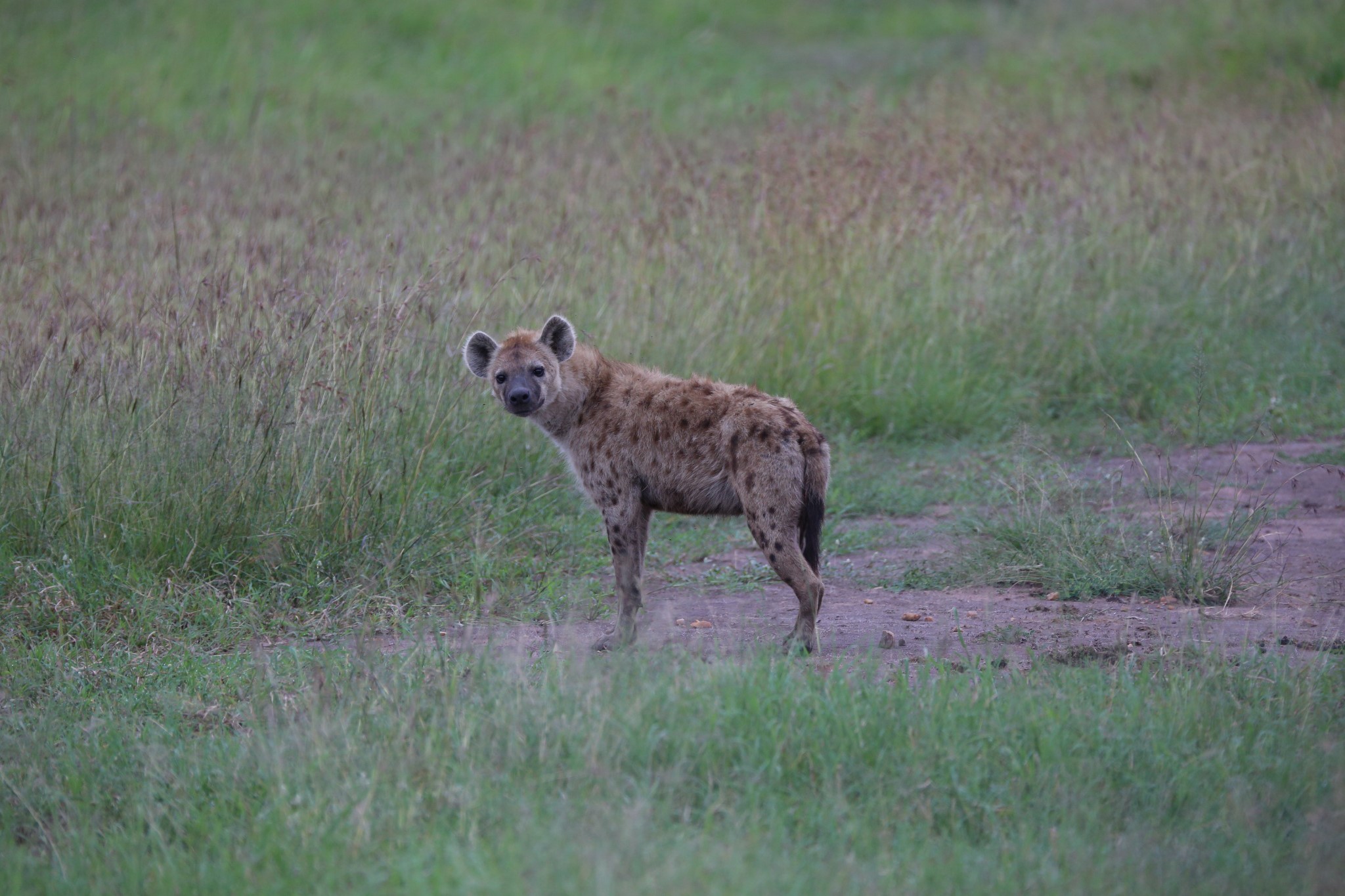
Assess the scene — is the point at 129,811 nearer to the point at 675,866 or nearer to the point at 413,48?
the point at 675,866

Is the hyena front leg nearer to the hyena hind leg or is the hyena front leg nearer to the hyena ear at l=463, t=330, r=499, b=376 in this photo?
the hyena hind leg

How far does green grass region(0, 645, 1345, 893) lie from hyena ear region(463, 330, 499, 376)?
1.49m

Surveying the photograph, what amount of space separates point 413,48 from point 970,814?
46.7 ft

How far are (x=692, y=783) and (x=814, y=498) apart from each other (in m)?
1.39

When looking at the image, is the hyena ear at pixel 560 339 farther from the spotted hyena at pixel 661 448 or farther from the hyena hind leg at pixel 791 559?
the hyena hind leg at pixel 791 559

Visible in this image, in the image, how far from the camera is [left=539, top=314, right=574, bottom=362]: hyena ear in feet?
16.4

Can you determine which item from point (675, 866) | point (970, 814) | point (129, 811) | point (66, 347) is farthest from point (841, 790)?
point (66, 347)

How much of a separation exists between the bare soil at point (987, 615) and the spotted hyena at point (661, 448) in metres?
0.28

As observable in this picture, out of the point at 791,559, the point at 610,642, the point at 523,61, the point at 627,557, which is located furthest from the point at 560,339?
the point at 523,61

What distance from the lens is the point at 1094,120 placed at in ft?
35.5

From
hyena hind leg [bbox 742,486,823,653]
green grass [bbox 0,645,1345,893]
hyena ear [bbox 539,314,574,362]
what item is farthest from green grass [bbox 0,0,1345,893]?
hyena ear [bbox 539,314,574,362]

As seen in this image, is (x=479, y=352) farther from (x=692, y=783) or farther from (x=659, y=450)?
(x=692, y=783)

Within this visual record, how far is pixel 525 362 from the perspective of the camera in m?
4.92

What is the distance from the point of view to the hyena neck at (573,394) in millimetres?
5031
